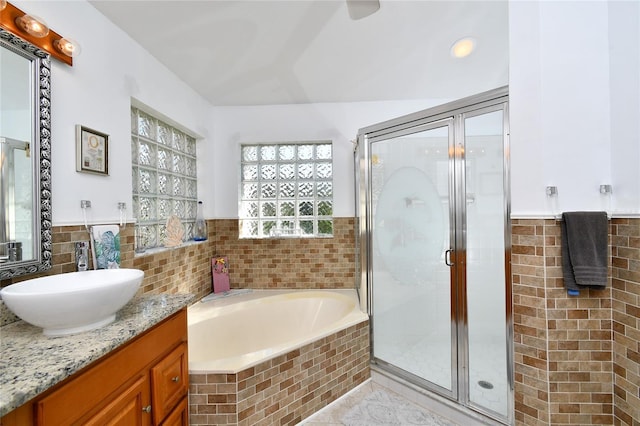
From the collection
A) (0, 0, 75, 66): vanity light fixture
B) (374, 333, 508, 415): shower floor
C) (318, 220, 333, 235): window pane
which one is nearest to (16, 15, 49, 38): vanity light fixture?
(0, 0, 75, 66): vanity light fixture

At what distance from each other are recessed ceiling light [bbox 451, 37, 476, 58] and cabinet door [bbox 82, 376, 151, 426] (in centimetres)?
277

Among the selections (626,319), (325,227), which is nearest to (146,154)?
(325,227)

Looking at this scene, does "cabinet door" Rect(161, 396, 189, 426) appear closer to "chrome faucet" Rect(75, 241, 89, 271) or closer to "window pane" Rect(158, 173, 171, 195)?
"chrome faucet" Rect(75, 241, 89, 271)

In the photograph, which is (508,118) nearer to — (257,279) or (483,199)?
(483,199)

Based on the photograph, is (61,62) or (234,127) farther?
(234,127)

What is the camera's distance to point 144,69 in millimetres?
1887

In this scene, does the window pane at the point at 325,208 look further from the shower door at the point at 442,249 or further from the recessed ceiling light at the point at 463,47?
the recessed ceiling light at the point at 463,47

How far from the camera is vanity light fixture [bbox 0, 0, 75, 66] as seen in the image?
1.08 metres

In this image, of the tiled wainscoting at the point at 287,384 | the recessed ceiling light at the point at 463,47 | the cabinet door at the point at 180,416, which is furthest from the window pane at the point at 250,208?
the recessed ceiling light at the point at 463,47

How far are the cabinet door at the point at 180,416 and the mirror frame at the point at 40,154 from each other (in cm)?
83

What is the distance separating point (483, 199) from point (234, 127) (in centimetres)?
239

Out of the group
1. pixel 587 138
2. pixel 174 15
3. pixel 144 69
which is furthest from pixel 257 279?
pixel 587 138

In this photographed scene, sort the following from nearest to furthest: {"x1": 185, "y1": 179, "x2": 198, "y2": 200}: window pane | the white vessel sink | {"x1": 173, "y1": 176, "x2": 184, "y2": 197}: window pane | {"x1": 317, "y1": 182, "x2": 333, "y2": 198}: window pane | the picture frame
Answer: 1. the white vessel sink
2. the picture frame
3. {"x1": 173, "y1": 176, "x2": 184, "y2": 197}: window pane
4. {"x1": 185, "y1": 179, "x2": 198, "y2": 200}: window pane
5. {"x1": 317, "y1": 182, "x2": 333, "y2": 198}: window pane

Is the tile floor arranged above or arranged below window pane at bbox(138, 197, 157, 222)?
below
